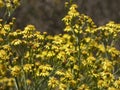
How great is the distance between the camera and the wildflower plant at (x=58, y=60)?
714 cm

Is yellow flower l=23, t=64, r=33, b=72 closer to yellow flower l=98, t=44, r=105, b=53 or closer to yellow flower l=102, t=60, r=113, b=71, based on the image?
yellow flower l=102, t=60, r=113, b=71

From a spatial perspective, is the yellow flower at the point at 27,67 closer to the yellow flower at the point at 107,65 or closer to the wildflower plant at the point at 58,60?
the wildflower plant at the point at 58,60

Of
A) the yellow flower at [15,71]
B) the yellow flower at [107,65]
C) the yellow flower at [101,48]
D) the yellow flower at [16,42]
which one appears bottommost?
the yellow flower at [107,65]

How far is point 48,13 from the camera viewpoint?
1296 cm

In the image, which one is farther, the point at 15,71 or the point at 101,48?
the point at 101,48

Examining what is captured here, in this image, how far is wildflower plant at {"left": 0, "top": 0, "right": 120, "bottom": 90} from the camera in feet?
23.4

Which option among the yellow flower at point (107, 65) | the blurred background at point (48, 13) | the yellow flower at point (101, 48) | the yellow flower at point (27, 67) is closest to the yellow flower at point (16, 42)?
the yellow flower at point (27, 67)

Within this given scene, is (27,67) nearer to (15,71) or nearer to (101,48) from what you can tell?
(15,71)

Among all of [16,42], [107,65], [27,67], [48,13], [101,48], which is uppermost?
[48,13]

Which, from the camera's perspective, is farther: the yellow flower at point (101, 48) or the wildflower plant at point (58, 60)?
the yellow flower at point (101, 48)

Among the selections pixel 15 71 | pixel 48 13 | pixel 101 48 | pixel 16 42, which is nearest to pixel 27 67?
pixel 15 71

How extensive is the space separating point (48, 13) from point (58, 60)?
5.81 metres

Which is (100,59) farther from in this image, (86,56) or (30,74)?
(30,74)

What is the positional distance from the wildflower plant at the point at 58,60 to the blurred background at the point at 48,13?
4.92m
